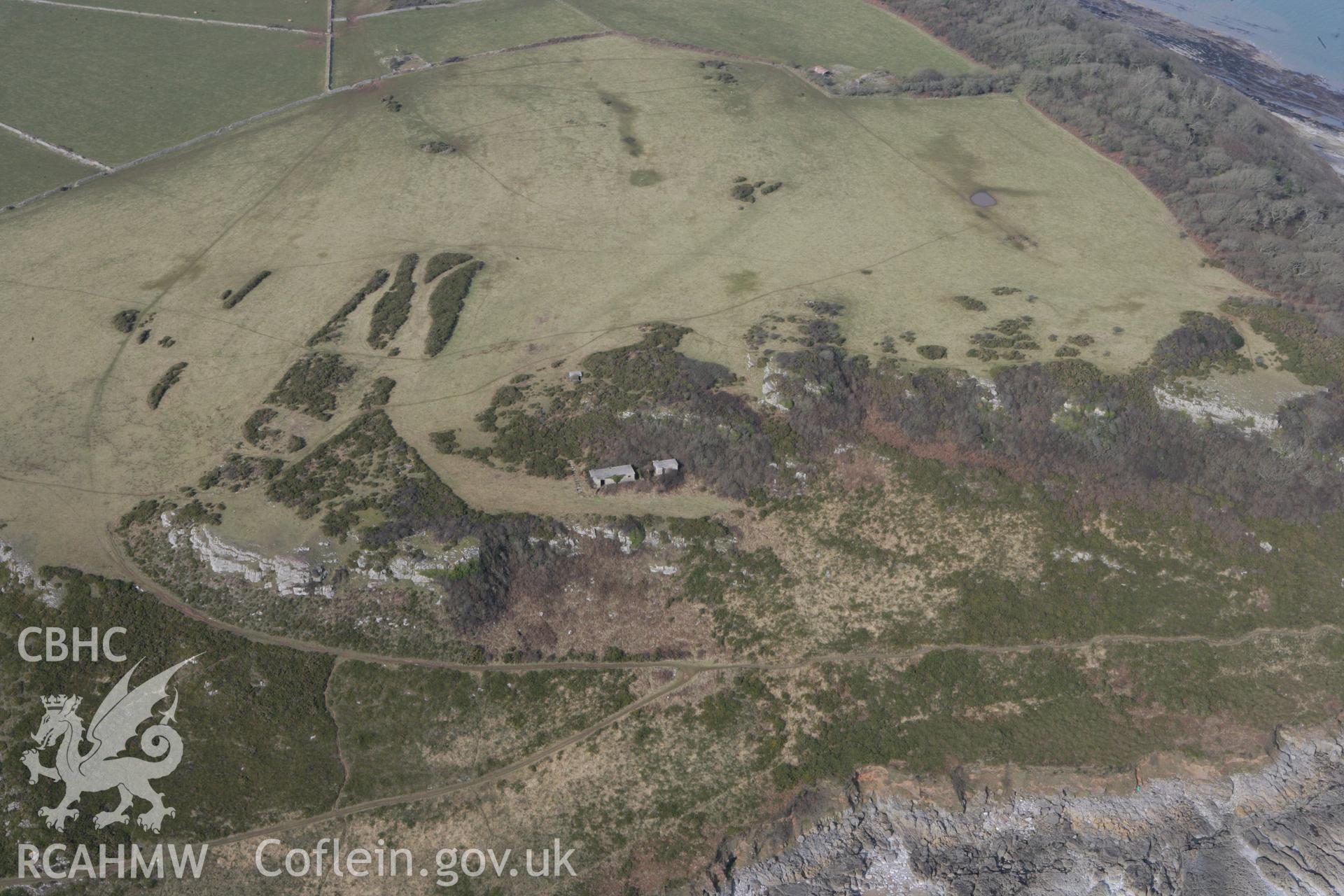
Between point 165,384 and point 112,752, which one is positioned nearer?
point 112,752

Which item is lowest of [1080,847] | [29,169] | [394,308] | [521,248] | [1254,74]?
[1080,847]

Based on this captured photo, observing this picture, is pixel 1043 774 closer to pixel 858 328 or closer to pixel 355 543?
pixel 858 328

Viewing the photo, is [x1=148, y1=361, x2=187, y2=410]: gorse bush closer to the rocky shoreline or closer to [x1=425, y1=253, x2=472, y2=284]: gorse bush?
[x1=425, y1=253, x2=472, y2=284]: gorse bush

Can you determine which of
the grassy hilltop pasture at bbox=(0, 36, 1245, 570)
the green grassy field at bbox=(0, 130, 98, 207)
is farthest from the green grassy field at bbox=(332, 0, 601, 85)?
the green grassy field at bbox=(0, 130, 98, 207)

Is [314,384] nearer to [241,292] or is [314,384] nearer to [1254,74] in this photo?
[241,292]

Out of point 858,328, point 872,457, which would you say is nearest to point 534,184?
point 858,328

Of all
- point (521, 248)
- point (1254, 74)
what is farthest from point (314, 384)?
point (1254, 74)
